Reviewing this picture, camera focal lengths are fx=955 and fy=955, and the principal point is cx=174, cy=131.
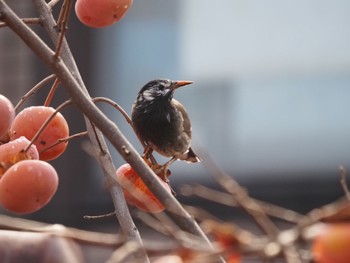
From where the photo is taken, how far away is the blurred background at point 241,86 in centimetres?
484

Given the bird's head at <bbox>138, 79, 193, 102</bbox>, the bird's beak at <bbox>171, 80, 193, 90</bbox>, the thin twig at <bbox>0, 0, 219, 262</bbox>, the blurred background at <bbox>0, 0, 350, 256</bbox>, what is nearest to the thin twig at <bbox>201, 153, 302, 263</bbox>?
the thin twig at <bbox>0, 0, 219, 262</bbox>

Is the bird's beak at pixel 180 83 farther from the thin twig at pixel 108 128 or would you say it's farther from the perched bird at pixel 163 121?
the thin twig at pixel 108 128

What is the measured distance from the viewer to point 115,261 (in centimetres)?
73

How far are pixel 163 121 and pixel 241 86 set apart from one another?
8.64 feet

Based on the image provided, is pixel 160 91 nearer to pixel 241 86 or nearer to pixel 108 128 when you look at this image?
pixel 108 128

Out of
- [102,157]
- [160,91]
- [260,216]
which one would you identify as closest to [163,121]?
[160,91]

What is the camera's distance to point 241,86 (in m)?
4.92

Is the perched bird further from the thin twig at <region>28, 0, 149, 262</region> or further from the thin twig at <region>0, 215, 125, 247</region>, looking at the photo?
the thin twig at <region>0, 215, 125, 247</region>

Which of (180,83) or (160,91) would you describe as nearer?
(180,83)

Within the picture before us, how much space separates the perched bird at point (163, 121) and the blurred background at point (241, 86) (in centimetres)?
227

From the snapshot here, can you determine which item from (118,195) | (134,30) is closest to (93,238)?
(118,195)

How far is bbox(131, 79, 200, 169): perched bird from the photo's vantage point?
6.90 feet

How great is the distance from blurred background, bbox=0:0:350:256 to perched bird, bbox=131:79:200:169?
2.27m

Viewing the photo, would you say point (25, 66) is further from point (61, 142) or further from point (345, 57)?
point (61, 142)
